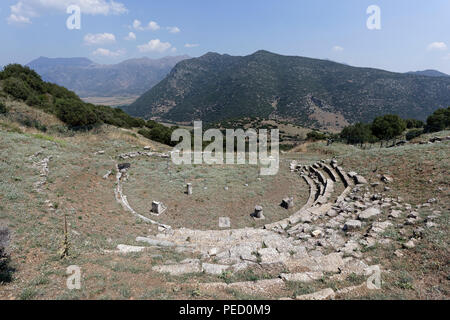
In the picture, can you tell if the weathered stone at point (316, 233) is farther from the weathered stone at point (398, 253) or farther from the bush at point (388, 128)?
the bush at point (388, 128)

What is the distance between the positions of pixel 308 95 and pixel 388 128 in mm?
98873

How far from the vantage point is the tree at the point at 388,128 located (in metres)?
39.1

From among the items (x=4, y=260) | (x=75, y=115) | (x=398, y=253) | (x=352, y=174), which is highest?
(x=75, y=115)

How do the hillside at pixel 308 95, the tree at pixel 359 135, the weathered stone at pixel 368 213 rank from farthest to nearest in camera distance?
the hillside at pixel 308 95 < the tree at pixel 359 135 < the weathered stone at pixel 368 213

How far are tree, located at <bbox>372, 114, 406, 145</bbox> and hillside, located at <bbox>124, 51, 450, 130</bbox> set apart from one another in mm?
70489

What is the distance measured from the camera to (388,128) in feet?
129

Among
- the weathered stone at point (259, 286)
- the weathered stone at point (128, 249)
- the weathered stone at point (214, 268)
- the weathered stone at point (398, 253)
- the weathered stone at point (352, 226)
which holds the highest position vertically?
the weathered stone at point (398, 253)

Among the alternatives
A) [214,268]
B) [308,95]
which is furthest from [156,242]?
[308,95]

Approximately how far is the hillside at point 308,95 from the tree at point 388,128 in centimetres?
7049

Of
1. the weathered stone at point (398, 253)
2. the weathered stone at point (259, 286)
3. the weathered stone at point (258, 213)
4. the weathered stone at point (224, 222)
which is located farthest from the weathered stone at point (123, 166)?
the weathered stone at point (398, 253)

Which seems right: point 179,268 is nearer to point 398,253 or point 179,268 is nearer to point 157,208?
point 157,208

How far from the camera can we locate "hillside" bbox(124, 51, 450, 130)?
110688mm

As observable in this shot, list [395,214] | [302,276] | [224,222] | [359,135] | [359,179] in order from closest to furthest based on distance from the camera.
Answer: [302,276]
[395,214]
[224,222]
[359,179]
[359,135]

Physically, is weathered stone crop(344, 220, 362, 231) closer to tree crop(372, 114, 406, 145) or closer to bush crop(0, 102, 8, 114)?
bush crop(0, 102, 8, 114)
